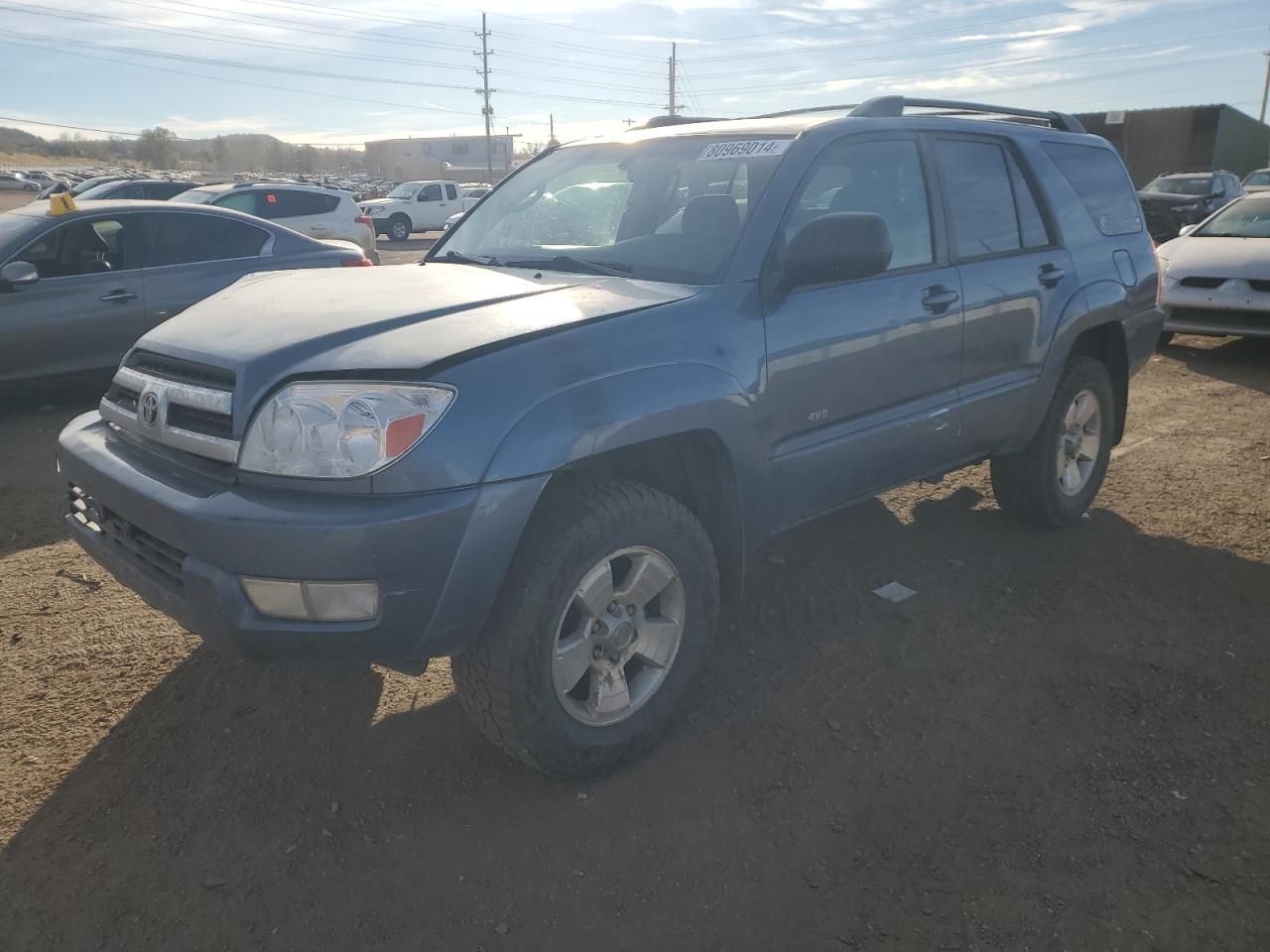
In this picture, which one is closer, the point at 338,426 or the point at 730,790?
the point at 338,426

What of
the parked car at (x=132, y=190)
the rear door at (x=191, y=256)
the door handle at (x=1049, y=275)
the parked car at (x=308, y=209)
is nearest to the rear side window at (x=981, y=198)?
the door handle at (x=1049, y=275)

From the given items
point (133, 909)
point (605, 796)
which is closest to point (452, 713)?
point (605, 796)

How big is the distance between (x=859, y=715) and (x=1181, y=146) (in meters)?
36.1

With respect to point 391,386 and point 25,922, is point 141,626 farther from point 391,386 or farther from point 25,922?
point 391,386

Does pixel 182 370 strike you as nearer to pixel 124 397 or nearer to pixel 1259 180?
pixel 124 397

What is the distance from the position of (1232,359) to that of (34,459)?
10.1 m

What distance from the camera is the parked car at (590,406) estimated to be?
7.39 ft

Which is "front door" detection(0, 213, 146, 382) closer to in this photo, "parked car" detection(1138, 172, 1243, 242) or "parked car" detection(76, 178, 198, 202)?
"parked car" detection(76, 178, 198, 202)

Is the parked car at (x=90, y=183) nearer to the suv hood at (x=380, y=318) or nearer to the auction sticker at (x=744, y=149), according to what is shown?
the suv hood at (x=380, y=318)

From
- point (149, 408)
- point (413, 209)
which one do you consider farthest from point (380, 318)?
point (413, 209)

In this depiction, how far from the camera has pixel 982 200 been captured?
3939 millimetres

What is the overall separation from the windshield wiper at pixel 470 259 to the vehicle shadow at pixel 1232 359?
6.96 m

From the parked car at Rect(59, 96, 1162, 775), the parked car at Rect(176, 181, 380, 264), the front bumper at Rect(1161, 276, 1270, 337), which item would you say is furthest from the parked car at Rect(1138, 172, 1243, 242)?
the parked car at Rect(59, 96, 1162, 775)

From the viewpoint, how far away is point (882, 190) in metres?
3.55
